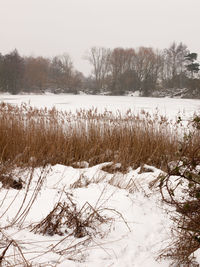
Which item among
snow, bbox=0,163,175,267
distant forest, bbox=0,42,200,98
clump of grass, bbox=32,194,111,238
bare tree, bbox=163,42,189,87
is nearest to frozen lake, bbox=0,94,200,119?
snow, bbox=0,163,175,267

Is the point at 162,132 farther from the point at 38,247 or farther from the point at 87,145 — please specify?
the point at 38,247

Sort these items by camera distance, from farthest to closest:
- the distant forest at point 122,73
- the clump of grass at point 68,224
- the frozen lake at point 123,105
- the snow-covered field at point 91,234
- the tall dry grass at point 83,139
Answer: the distant forest at point 122,73 < the frozen lake at point 123,105 < the tall dry grass at point 83,139 < the clump of grass at point 68,224 < the snow-covered field at point 91,234

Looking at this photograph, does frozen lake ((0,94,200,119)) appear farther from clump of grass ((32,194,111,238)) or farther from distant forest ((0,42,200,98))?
distant forest ((0,42,200,98))

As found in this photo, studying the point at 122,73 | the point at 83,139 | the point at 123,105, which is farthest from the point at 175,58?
the point at 83,139

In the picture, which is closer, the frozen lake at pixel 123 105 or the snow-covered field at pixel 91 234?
the snow-covered field at pixel 91 234

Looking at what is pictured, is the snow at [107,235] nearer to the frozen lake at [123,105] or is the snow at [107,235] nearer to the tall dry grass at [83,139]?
the tall dry grass at [83,139]

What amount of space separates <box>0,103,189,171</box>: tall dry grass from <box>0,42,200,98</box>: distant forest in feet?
76.1

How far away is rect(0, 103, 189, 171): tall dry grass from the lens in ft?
11.7

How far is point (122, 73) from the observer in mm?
32125

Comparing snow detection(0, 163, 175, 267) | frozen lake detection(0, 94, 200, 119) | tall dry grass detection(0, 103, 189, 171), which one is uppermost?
frozen lake detection(0, 94, 200, 119)

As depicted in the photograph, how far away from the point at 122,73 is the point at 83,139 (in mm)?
29783

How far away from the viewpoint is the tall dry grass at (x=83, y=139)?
3558 millimetres

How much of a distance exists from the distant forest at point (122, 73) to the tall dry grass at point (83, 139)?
23185 mm

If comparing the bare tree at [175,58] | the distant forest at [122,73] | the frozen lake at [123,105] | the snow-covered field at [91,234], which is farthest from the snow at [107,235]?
the bare tree at [175,58]
